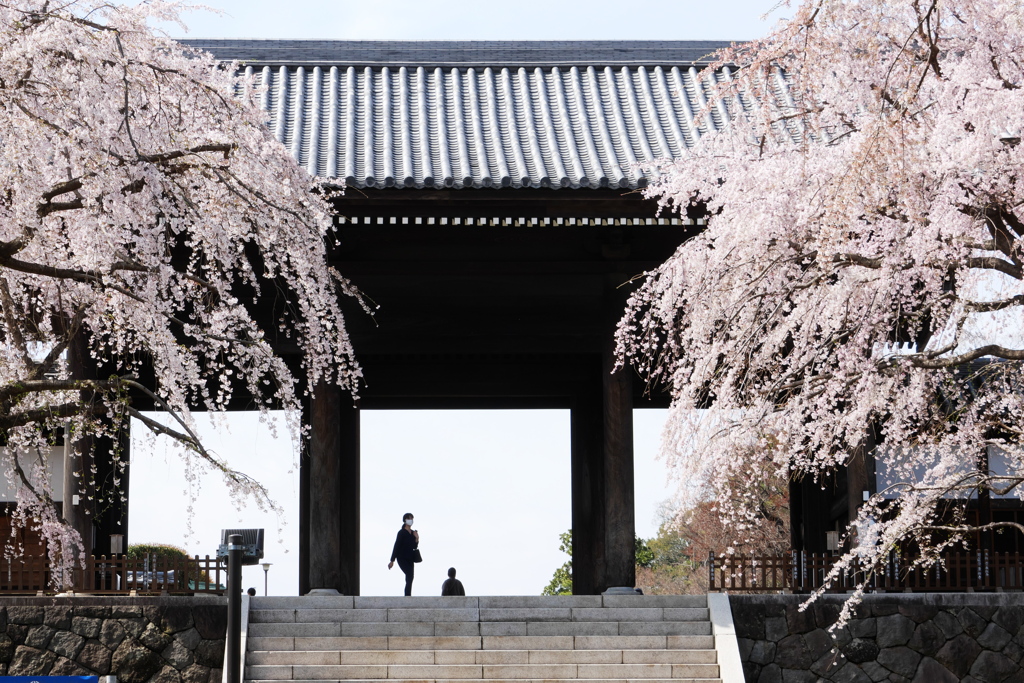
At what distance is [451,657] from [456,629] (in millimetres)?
358

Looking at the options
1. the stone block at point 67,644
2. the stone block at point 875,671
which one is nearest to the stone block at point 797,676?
the stone block at point 875,671

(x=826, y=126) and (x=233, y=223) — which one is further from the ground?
(x=826, y=126)

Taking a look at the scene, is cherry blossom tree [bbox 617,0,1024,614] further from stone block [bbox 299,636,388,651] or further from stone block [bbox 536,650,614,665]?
stone block [bbox 299,636,388,651]

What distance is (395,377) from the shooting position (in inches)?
637

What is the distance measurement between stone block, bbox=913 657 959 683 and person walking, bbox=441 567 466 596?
5.71 meters

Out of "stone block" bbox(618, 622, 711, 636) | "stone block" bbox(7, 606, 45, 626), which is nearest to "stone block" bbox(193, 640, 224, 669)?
"stone block" bbox(7, 606, 45, 626)

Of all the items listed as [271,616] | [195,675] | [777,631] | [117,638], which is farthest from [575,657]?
[117,638]

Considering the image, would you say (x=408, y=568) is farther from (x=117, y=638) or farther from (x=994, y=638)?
(x=994, y=638)

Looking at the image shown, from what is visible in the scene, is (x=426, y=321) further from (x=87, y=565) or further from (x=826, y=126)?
(x=826, y=126)

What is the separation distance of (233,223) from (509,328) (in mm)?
7457

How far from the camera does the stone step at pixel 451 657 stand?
1037 centimetres

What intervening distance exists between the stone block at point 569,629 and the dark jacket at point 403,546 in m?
3.94

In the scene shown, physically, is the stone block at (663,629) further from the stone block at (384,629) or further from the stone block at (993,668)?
the stone block at (993,668)

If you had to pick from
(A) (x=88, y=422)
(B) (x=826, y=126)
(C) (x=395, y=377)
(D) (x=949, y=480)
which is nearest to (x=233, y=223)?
(A) (x=88, y=422)
